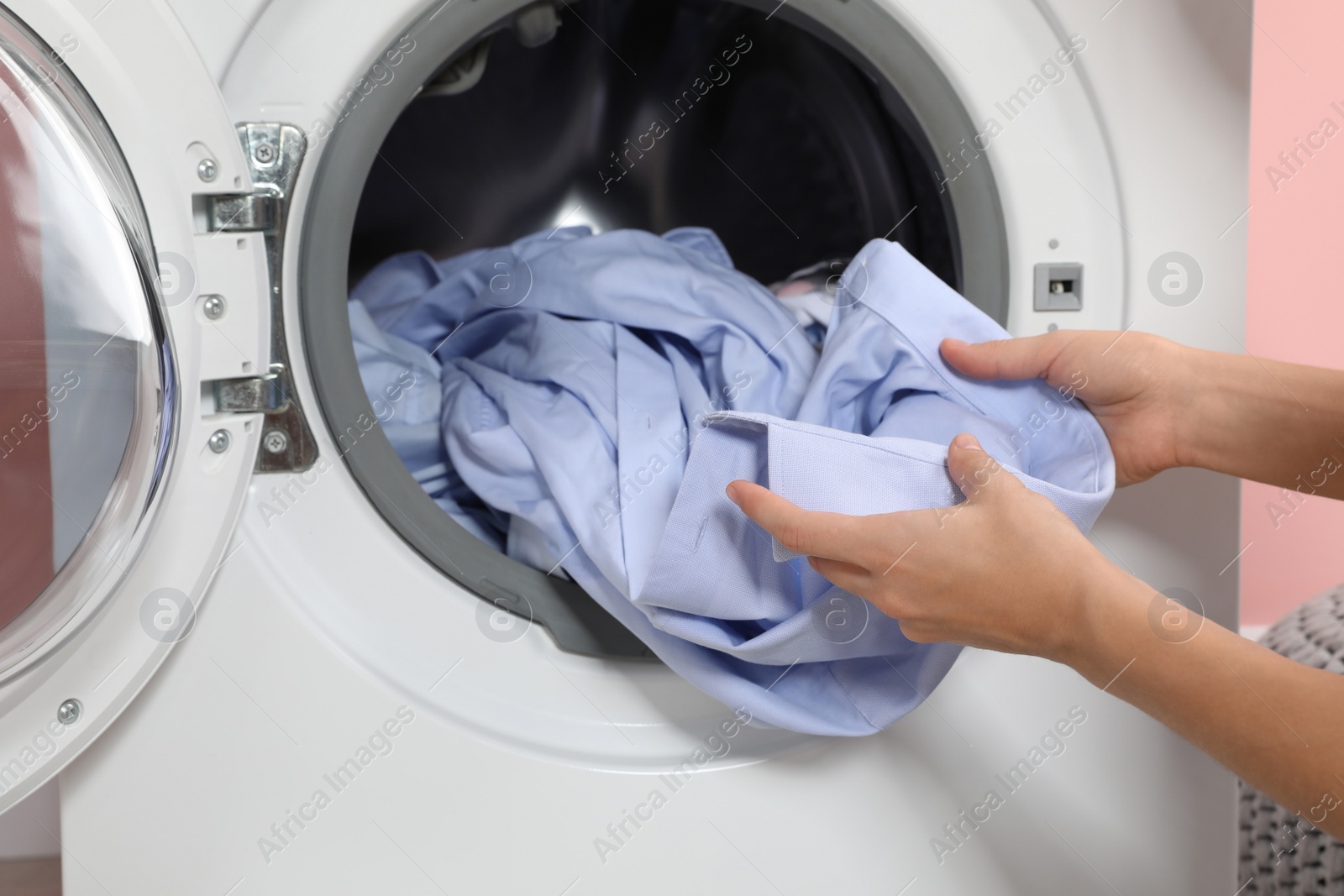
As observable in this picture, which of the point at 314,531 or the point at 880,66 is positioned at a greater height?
the point at 880,66

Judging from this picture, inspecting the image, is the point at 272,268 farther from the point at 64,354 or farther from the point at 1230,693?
the point at 1230,693

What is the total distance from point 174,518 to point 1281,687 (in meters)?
0.54

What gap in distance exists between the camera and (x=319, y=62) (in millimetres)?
471

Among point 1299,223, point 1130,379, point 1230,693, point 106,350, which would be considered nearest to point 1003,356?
point 1130,379

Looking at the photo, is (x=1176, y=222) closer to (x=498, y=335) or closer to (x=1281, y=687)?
(x=1281, y=687)

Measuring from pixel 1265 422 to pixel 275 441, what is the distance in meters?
0.59

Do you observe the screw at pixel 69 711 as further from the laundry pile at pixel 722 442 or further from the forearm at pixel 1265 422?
the forearm at pixel 1265 422

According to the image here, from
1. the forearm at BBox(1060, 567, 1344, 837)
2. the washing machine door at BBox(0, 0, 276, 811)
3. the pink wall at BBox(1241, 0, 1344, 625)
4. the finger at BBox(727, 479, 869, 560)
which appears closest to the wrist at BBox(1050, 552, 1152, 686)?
the forearm at BBox(1060, 567, 1344, 837)

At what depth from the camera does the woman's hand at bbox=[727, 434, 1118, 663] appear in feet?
1.37

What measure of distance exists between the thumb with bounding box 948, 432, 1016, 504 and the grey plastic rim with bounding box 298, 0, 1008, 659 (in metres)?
0.15

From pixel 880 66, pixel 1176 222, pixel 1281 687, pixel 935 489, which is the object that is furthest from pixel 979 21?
pixel 1281 687

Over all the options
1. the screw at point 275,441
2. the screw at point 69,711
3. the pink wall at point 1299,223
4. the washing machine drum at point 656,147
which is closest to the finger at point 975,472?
the washing machine drum at point 656,147

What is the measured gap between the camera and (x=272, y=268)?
0.48m

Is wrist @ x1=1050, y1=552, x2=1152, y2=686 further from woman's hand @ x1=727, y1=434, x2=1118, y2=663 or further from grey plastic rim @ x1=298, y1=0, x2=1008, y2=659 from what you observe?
grey plastic rim @ x1=298, y1=0, x2=1008, y2=659
